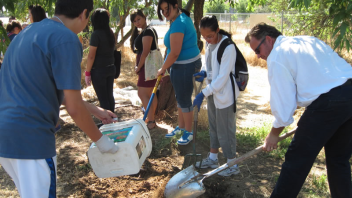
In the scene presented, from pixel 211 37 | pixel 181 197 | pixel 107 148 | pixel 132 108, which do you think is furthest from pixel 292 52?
pixel 132 108

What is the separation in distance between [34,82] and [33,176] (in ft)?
1.71

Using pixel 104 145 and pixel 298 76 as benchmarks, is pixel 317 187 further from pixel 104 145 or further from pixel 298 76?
pixel 104 145

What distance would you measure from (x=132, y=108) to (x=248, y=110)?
2472 millimetres

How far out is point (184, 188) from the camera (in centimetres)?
295

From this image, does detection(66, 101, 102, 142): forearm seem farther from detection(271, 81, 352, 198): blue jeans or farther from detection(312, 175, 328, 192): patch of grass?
detection(312, 175, 328, 192): patch of grass

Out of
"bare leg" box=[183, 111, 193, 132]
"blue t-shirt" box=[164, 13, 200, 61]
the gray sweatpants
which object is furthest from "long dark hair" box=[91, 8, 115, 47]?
the gray sweatpants

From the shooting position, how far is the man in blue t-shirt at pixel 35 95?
169 centimetres

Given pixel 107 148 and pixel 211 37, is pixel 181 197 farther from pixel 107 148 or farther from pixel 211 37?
pixel 211 37

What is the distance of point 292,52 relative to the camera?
7.20 feet

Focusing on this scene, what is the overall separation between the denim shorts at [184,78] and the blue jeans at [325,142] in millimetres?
1845

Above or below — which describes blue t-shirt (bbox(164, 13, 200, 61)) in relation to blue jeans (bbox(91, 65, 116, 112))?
above

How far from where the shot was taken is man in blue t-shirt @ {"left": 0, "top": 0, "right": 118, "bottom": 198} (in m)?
1.69

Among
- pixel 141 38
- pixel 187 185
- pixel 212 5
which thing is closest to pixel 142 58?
pixel 141 38

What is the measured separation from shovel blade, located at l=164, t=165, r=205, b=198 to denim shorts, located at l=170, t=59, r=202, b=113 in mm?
1208
